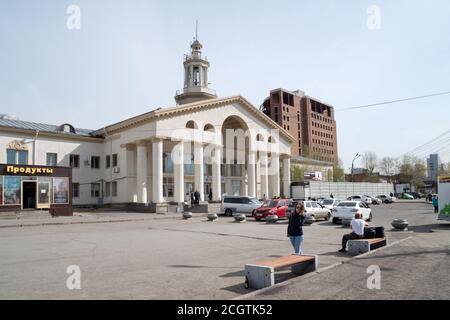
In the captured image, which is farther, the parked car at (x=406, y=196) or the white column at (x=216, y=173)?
the parked car at (x=406, y=196)

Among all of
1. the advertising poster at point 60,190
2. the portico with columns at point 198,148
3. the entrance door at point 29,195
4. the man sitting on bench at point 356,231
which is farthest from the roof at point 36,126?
the man sitting on bench at point 356,231

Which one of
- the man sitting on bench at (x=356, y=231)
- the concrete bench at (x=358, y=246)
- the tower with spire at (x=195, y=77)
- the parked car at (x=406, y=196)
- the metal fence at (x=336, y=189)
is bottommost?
the parked car at (x=406, y=196)

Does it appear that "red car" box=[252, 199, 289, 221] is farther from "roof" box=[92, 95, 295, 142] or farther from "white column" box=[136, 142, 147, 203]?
"white column" box=[136, 142, 147, 203]

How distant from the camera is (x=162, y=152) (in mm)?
43031

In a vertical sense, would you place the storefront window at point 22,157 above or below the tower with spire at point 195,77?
below

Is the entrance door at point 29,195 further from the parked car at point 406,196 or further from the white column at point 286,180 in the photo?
the parked car at point 406,196

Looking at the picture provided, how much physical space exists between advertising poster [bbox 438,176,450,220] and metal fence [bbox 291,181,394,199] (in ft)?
98.2

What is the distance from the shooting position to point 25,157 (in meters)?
40.4

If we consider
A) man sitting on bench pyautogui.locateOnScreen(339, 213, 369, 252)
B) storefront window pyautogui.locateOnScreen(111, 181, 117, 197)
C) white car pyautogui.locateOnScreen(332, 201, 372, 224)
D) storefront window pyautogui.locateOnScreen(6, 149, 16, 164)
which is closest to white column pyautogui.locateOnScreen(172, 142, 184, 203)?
storefront window pyautogui.locateOnScreen(111, 181, 117, 197)

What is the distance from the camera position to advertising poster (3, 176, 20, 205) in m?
30.0

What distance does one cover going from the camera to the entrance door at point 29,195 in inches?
1253

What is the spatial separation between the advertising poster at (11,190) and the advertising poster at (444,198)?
98.6 ft

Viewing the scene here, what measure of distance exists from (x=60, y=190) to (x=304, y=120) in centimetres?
10321
